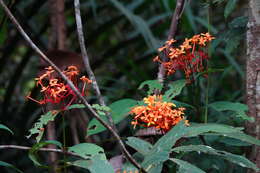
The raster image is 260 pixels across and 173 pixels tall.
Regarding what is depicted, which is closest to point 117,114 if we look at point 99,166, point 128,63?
point 99,166

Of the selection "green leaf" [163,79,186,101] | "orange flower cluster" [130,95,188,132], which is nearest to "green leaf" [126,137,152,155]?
"orange flower cluster" [130,95,188,132]

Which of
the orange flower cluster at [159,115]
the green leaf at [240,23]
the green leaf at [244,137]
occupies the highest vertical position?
the green leaf at [240,23]

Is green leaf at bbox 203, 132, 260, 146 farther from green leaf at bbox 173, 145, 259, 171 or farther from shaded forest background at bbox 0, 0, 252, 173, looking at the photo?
shaded forest background at bbox 0, 0, 252, 173

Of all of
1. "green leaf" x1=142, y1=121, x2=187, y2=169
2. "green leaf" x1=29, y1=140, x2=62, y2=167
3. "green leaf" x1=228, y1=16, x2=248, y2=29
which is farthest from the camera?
"green leaf" x1=228, y1=16, x2=248, y2=29

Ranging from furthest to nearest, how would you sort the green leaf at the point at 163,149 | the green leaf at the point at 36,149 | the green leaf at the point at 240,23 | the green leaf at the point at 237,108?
the green leaf at the point at 240,23 → the green leaf at the point at 237,108 → the green leaf at the point at 36,149 → the green leaf at the point at 163,149

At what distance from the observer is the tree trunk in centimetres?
112

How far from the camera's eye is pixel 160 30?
2580 mm

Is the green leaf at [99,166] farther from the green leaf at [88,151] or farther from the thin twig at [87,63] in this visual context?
the thin twig at [87,63]

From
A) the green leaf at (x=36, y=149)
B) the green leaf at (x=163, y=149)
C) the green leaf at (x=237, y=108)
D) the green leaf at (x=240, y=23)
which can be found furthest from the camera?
the green leaf at (x=240, y=23)

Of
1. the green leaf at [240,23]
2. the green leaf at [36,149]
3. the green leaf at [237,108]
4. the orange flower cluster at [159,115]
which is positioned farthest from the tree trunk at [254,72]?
the green leaf at [36,149]

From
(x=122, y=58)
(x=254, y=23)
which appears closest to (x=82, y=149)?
(x=254, y=23)

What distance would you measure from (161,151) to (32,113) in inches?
59.2

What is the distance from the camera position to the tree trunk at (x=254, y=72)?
1.12 meters

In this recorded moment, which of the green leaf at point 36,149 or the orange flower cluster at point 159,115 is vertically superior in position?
the orange flower cluster at point 159,115
